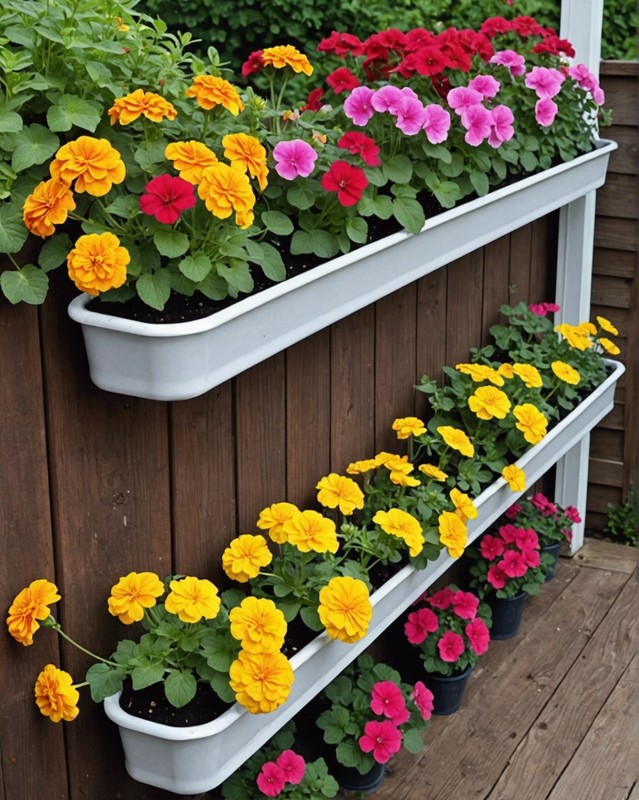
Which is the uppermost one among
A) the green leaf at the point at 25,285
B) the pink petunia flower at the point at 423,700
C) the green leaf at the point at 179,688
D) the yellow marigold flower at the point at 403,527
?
the green leaf at the point at 25,285

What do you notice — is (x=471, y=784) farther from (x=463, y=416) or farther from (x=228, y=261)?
(x=228, y=261)

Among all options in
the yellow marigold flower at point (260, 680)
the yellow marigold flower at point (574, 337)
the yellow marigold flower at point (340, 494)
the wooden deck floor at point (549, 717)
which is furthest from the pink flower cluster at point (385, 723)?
the yellow marigold flower at point (574, 337)

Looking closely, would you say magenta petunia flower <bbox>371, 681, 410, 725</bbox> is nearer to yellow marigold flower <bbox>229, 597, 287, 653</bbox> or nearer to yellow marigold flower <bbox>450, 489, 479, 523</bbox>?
yellow marigold flower <bbox>450, 489, 479, 523</bbox>

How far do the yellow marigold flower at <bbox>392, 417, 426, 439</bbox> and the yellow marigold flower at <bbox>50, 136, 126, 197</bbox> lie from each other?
37.8 inches

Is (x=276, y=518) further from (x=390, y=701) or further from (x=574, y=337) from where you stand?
(x=574, y=337)

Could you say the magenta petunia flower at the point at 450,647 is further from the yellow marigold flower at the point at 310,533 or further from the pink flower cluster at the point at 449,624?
the yellow marigold flower at the point at 310,533

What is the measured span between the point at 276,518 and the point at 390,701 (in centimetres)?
51

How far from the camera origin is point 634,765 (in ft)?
7.89

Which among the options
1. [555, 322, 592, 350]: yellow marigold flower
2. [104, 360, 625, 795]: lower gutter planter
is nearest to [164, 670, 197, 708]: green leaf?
[104, 360, 625, 795]: lower gutter planter

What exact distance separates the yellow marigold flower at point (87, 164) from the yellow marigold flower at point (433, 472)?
3.23 ft

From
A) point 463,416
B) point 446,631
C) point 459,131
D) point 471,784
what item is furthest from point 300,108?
point 471,784

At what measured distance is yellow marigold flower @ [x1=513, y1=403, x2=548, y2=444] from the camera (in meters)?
2.40

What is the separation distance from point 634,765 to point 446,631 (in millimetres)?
453

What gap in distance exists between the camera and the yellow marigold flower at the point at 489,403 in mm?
2354
